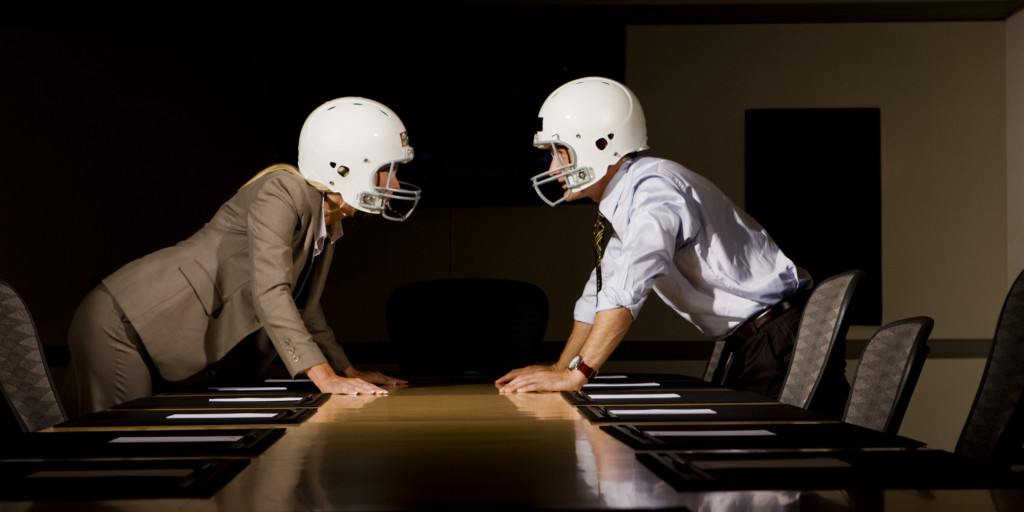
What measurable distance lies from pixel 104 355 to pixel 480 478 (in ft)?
5.81

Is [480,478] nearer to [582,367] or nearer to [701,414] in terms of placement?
[701,414]

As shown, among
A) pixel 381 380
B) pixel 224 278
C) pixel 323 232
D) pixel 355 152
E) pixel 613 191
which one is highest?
pixel 355 152

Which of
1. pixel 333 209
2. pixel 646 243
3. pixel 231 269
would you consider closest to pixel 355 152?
pixel 333 209

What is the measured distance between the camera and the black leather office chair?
3551mm

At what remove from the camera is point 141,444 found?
1367mm

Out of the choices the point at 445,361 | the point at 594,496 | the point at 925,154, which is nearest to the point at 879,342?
the point at 594,496

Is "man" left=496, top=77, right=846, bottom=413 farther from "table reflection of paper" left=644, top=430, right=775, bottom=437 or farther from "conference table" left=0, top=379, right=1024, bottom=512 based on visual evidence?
"table reflection of paper" left=644, top=430, right=775, bottom=437

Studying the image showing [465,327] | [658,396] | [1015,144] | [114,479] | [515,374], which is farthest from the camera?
[1015,144]

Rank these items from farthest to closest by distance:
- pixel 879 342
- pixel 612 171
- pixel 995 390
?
pixel 612 171, pixel 879 342, pixel 995 390

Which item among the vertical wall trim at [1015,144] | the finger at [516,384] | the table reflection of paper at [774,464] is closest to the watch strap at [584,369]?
the finger at [516,384]

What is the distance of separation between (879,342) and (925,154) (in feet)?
10.4

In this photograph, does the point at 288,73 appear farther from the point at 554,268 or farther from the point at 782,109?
the point at 782,109

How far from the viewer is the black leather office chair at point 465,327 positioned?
11.6 ft

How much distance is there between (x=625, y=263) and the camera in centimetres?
227
